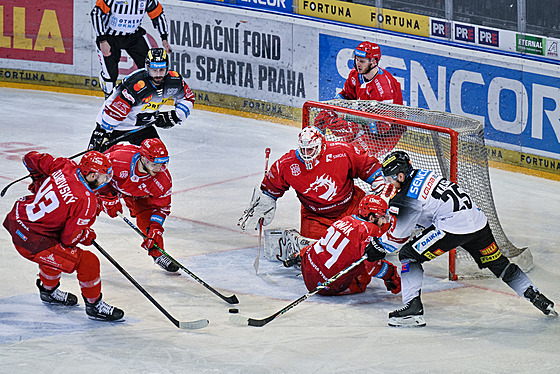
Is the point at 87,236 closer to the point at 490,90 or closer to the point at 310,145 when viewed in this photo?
the point at 310,145

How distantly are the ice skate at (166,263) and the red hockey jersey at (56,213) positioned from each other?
116 centimetres

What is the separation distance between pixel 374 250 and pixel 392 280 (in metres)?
0.58

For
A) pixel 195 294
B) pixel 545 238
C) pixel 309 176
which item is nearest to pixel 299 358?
pixel 195 294

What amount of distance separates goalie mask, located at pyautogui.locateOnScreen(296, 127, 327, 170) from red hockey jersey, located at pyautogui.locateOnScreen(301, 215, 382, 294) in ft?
2.15

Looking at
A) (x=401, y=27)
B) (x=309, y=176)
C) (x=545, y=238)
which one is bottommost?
(x=545, y=238)

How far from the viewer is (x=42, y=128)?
10.3 meters

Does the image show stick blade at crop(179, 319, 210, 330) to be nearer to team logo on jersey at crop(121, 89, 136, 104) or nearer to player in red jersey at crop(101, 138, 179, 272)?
player in red jersey at crop(101, 138, 179, 272)

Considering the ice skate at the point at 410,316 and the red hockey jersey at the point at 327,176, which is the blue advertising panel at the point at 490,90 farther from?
the ice skate at the point at 410,316

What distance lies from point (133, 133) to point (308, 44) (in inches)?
130

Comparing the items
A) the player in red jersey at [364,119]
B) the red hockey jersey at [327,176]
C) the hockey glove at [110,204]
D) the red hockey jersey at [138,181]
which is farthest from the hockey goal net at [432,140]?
the hockey glove at [110,204]

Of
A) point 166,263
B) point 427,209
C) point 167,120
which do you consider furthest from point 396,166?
point 167,120

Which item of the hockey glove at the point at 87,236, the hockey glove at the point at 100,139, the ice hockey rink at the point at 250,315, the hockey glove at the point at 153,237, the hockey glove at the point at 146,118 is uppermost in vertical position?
the hockey glove at the point at 146,118

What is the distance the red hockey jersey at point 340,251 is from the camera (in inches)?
222

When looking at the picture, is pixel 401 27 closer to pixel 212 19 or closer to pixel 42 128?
pixel 212 19
